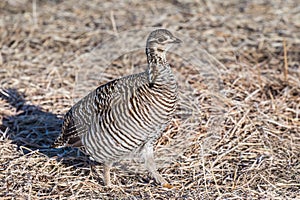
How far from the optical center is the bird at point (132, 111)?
4.41m

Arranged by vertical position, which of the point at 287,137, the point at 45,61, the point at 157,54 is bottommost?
the point at 287,137

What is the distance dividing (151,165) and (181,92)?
156 centimetres

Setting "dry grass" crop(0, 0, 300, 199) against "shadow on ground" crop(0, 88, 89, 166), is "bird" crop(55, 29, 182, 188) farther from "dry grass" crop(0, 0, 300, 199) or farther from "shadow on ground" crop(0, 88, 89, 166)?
"shadow on ground" crop(0, 88, 89, 166)

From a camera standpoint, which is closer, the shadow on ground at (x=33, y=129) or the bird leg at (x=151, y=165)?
the bird leg at (x=151, y=165)

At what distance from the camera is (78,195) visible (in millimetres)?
4676

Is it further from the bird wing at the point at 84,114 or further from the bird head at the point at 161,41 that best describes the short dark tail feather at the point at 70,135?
the bird head at the point at 161,41

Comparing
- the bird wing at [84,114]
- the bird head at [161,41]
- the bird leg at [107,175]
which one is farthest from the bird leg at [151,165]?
the bird head at [161,41]

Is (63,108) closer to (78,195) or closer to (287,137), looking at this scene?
(78,195)

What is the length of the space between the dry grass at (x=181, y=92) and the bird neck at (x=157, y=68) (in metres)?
0.66

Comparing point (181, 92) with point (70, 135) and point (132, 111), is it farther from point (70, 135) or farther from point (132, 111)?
point (132, 111)

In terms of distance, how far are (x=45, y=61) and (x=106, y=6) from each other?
2087 millimetres

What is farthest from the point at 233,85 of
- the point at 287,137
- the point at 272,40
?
the point at 272,40

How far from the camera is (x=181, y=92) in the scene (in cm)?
630

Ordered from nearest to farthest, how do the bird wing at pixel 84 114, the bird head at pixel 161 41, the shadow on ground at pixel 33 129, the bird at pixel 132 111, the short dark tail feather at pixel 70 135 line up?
the bird at pixel 132 111
the bird head at pixel 161 41
the bird wing at pixel 84 114
the short dark tail feather at pixel 70 135
the shadow on ground at pixel 33 129
